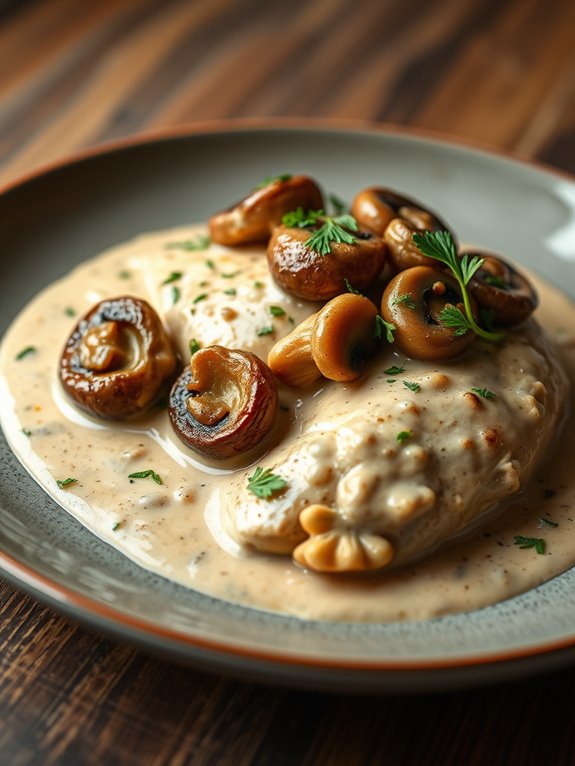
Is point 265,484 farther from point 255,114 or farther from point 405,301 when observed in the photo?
point 255,114

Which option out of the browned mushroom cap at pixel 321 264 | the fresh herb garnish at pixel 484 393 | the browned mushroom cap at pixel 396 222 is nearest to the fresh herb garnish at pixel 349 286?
the browned mushroom cap at pixel 321 264

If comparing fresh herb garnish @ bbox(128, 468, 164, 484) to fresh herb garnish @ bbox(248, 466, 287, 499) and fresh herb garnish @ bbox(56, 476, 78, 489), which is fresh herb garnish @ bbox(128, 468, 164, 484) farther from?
fresh herb garnish @ bbox(248, 466, 287, 499)

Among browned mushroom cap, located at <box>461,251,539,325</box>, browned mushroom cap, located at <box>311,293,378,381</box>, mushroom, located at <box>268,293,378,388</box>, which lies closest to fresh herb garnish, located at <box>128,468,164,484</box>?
mushroom, located at <box>268,293,378,388</box>

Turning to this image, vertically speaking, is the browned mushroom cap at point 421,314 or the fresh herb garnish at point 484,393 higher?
the browned mushroom cap at point 421,314

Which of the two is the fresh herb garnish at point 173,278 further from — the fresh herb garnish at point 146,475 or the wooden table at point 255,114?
the wooden table at point 255,114

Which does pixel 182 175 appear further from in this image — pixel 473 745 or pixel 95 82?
pixel 473 745

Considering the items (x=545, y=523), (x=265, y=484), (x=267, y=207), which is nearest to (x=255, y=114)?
(x=267, y=207)
